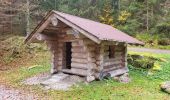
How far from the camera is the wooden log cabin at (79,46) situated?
42.4ft

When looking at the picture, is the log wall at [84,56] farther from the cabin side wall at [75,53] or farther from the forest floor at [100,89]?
the forest floor at [100,89]

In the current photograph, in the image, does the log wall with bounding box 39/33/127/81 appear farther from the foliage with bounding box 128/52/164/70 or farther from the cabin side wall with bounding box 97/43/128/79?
the foliage with bounding box 128/52/164/70

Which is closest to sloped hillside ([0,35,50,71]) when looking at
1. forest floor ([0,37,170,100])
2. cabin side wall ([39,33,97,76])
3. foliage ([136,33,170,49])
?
forest floor ([0,37,170,100])

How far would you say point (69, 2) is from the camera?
42.4 m

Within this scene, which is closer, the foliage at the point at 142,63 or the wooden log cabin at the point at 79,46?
the wooden log cabin at the point at 79,46

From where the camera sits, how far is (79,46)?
13914 millimetres

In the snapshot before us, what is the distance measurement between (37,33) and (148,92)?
6.56m

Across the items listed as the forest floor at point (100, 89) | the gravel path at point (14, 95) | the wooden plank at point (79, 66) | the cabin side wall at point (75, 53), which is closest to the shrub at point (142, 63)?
the forest floor at point (100, 89)

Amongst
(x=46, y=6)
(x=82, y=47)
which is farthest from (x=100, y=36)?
(x=46, y=6)

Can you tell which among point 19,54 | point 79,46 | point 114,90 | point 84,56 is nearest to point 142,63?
point 84,56

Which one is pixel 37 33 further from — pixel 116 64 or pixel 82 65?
pixel 116 64

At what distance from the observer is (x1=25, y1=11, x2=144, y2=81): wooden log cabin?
42.4 ft

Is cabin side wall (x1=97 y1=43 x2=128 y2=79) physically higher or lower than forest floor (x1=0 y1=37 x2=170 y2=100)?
higher

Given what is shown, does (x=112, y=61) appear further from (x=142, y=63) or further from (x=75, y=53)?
(x=142, y=63)
